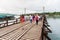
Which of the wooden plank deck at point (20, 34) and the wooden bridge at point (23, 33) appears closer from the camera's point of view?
the wooden plank deck at point (20, 34)

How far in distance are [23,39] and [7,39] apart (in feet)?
3.91

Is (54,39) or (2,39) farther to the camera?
(54,39)

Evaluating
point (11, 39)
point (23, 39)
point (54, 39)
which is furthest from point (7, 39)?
point (54, 39)

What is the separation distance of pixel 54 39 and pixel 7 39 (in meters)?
19.7

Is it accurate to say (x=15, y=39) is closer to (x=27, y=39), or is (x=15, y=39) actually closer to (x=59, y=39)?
(x=27, y=39)

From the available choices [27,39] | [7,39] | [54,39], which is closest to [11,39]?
[7,39]

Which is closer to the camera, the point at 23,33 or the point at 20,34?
the point at 20,34

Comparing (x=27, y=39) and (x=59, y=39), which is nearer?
(x=27, y=39)

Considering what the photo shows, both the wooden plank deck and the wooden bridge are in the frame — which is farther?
the wooden bridge

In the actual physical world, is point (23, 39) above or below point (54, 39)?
above

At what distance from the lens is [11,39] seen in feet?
45.0

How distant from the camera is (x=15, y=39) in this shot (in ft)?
44.8

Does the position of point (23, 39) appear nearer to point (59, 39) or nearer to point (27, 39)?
point (27, 39)

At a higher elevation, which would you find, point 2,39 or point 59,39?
point 2,39
